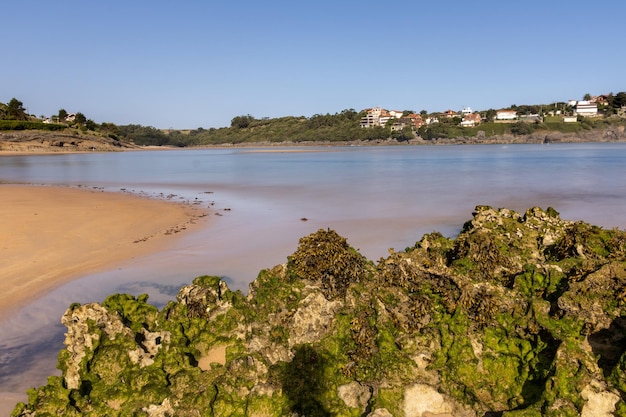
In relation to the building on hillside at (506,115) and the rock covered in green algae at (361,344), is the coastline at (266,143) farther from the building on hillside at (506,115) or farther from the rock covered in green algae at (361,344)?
the rock covered in green algae at (361,344)

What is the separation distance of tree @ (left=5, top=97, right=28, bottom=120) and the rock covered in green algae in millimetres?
116455

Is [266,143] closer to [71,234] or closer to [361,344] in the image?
[71,234]

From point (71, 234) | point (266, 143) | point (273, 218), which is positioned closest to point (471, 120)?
point (266, 143)

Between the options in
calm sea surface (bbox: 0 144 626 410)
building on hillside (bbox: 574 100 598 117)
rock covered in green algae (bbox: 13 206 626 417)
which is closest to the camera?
rock covered in green algae (bbox: 13 206 626 417)

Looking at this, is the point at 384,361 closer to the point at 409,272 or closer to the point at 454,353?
the point at 454,353

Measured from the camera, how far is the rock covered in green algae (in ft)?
17.5

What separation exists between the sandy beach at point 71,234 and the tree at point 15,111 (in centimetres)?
9217

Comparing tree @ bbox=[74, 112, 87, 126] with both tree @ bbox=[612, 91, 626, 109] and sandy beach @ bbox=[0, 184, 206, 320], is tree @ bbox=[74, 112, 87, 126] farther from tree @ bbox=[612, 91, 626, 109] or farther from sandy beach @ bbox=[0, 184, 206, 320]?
tree @ bbox=[612, 91, 626, 109]

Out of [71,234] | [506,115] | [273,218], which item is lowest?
[273,218]

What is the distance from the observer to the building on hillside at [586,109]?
18500cm

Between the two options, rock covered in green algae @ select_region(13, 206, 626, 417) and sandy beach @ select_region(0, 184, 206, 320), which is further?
sandy beach @ select_region(0, 184, 206, 320)

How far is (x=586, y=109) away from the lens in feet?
614

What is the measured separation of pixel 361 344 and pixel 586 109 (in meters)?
222

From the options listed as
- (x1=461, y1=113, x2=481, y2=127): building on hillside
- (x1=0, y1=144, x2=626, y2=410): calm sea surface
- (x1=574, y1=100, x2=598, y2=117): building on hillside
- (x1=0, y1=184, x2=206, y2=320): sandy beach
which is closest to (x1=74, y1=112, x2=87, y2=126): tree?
(x1=0, y1=144, x2=626, y2=410): calm sea surface
